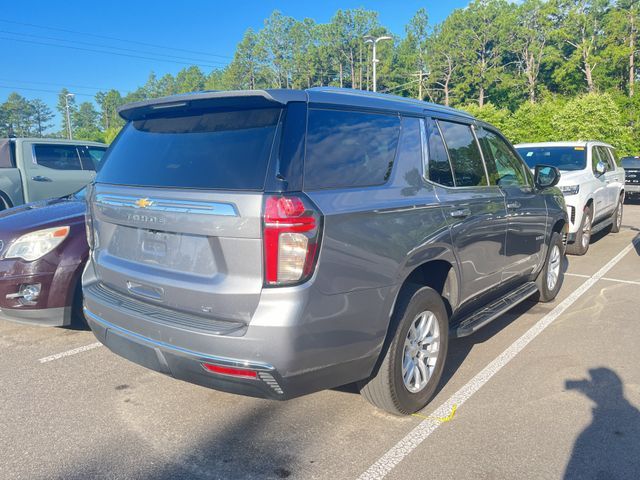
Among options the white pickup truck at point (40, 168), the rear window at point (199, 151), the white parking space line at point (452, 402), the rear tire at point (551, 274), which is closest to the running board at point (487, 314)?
the white parking space line at point (452, 402)

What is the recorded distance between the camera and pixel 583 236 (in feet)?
27.2

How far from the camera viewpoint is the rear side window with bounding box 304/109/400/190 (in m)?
2.64

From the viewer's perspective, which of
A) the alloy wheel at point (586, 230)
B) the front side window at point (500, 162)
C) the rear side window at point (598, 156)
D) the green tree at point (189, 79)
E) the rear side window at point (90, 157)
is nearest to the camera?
the front side window at point (500, 162)

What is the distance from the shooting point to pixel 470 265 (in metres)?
3.76

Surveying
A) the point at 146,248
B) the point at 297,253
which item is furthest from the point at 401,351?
the point at 146,248

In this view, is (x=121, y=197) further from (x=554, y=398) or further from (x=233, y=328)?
(x=554, y=398)

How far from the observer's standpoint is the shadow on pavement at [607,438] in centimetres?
267

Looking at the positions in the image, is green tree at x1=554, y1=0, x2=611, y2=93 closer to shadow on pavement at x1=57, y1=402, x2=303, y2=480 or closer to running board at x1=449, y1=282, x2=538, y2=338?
running board at x1=449, y1=282, x2=538, y2=338

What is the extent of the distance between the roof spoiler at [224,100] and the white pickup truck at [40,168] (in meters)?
6.83

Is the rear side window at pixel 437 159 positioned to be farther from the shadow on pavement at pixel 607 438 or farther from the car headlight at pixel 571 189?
the car headlight at pixel 571 189

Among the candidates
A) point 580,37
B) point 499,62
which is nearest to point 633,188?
point 580,37

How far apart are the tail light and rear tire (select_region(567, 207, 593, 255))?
697cm

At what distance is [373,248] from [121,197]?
148cm

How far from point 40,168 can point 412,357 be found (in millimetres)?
8195
